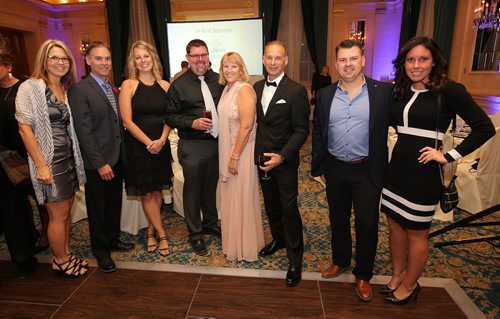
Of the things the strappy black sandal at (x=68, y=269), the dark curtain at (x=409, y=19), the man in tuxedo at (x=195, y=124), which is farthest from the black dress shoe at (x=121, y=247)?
the dark curtain at (x=409, y=19)

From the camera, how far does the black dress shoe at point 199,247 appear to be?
296cm

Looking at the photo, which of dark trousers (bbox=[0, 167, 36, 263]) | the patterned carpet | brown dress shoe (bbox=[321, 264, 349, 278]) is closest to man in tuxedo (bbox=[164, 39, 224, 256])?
the patterned carpet

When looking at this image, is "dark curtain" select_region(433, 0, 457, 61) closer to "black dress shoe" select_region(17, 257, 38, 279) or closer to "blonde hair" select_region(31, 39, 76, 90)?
"blonde hair" select_region(31, 39, 76, 90)

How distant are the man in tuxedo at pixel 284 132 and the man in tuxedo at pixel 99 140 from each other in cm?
117

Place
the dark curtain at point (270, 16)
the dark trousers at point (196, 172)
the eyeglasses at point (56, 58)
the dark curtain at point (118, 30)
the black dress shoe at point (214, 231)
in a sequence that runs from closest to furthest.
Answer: the eyeglasses at point (56, 58)
the dark trousers at point (196, 172)
the black dress shoe at point (214, 231)
the dark curtain at point (270, 16)
the dark curtain at point (118, 30)

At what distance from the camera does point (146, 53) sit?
2.61 metres

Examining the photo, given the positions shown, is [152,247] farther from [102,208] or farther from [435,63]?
[435,63]

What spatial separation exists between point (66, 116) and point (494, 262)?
12.1 feet

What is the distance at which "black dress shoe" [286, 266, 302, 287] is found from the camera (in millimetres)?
2490

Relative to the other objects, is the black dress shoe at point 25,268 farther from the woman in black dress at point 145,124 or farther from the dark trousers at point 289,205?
the dark trousers at point 289,205

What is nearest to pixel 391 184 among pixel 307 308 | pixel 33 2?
pixel 307 308

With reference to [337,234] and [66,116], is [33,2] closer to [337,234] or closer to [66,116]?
[66,116]

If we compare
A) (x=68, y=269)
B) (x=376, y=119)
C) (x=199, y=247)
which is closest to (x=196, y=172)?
(x=199, y=247)

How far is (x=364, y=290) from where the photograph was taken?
7.63ft
